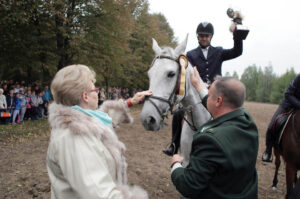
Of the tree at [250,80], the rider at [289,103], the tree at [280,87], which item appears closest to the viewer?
the rider at [289,103]

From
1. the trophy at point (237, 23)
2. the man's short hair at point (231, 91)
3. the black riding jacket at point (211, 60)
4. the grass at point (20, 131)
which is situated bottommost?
the grass at point (20, 131)

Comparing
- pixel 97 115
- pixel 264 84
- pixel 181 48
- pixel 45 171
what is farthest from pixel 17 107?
pixel 264 84

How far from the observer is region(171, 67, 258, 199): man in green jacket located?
1.53 meters

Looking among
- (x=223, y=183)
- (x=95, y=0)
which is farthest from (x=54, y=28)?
(x=223, y=183)

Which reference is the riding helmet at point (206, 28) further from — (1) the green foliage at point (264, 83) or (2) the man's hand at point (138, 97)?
(1) the green foliage at point (264, 83)

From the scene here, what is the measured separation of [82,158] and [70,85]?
55cm

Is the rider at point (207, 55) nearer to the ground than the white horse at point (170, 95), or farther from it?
farther from it

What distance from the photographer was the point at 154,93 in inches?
106

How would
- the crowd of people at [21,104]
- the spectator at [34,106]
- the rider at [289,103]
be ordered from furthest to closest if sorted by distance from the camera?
the spectator at [34,106] < the crowd of people at [21,104] < the rider at [289,103]

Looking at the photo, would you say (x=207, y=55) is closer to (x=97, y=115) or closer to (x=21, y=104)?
(x=97, y=115)

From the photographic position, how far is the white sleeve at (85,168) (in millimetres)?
1315

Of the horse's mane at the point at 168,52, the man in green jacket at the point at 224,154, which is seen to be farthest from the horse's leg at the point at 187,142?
the man in green jacket at the point at 224,154

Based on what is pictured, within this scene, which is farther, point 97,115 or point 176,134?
point 176,134

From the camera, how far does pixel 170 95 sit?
2803 millimetres
